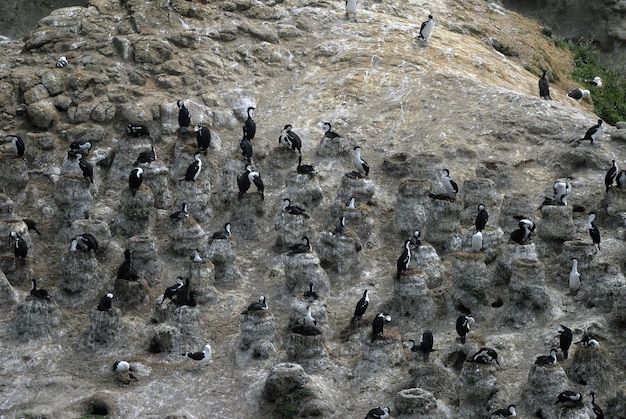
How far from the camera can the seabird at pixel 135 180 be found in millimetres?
27312

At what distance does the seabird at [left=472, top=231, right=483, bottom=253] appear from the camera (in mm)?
25781

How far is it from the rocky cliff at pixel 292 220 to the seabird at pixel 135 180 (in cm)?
20

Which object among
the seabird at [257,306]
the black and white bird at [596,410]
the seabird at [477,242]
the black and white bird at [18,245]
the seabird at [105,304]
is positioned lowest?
the black and white bird at [18,245]

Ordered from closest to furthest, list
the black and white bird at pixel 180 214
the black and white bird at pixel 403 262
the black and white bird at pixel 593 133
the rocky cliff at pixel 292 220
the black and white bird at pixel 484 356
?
the black and white bird at pixel 484 356, the rocky cliff at pixel 292 220, the black and white bird at pixel 403 262, the black and white bird at pixel 180 214, the black and white bird at pixel 593 133

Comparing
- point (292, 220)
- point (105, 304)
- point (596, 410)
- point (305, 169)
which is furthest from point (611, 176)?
point (105, 304)

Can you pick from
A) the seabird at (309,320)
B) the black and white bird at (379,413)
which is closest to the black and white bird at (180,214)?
the seabird at (309,320)

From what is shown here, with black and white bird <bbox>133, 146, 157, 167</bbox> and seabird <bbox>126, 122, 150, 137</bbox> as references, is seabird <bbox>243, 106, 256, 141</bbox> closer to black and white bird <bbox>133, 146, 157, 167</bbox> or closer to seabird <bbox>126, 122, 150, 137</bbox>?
seabird <bbox>126, 122, 150, 137</bbox>

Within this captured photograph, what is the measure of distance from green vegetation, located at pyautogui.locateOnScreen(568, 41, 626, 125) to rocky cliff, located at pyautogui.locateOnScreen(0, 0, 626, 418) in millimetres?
1523

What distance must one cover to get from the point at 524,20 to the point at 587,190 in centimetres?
1425

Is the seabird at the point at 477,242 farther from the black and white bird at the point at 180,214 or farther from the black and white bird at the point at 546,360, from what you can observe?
the black and white bird at the point at 180,214

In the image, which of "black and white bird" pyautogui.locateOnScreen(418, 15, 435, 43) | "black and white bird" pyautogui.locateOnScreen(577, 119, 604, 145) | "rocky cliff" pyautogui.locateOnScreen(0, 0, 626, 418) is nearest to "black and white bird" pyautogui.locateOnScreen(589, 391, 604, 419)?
"rocky cliff" pyautogui.locateOnScreen(0, 0, 626, 418)

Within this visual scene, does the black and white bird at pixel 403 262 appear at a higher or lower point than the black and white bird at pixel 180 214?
higher

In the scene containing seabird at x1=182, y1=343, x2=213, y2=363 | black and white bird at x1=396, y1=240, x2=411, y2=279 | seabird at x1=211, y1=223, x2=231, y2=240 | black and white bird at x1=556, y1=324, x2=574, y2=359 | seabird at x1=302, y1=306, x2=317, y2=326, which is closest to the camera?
black and white bird at x1=556, y1=324, x2=574, y2=359

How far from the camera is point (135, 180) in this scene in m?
27.3
